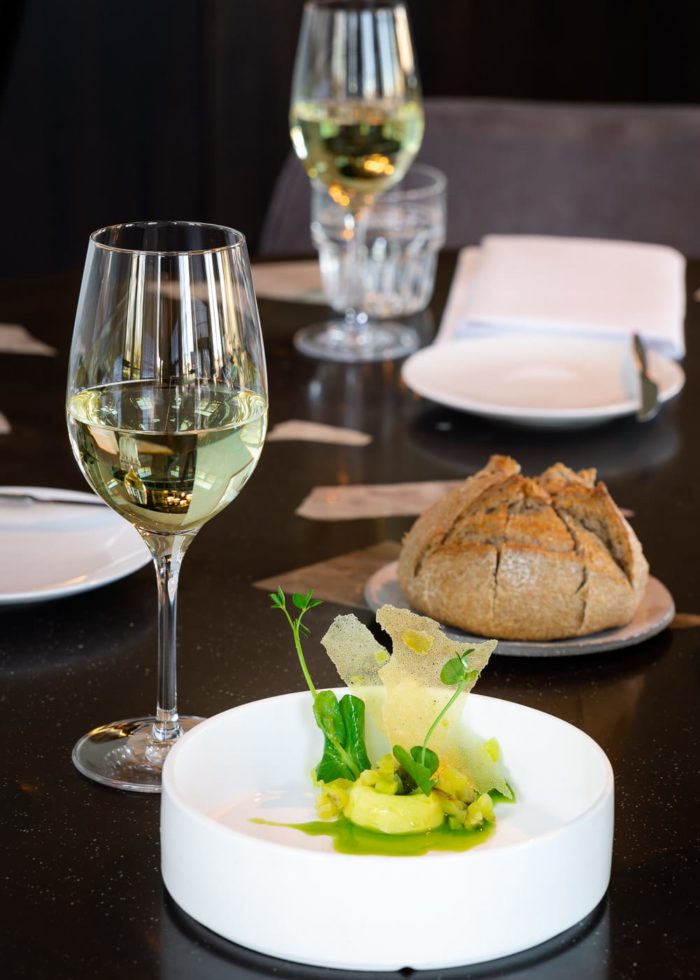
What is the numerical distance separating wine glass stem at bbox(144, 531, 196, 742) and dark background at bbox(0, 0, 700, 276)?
3.12 metres

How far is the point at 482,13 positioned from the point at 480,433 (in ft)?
12.3

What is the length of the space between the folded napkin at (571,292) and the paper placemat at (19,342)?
0.41m

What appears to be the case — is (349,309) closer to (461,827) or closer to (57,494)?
(57,494)

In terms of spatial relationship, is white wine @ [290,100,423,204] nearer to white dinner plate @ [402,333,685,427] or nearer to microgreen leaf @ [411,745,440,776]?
white dinner plate @ [402,333,685,427]

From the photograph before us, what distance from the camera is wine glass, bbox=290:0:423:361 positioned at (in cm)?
154

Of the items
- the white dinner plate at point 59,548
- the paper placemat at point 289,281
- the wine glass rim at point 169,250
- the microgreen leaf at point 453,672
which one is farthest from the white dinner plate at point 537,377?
the microgreen leaf at point 453,672

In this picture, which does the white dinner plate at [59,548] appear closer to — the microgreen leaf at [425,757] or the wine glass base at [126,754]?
the wine glass base at [126,754]

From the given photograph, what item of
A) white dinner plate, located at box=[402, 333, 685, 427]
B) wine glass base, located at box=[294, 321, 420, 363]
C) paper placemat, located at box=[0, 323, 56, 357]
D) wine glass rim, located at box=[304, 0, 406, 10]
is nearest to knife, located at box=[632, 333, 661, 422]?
white dinner plate, located at box=[402, 333, 685, 427]

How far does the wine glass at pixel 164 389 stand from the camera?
0.69 m

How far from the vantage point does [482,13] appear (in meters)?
4.76

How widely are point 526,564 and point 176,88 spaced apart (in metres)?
3.51

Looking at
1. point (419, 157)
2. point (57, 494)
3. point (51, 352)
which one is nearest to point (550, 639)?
point (57, 494)

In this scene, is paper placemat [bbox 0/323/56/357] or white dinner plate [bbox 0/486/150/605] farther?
paper placemat [bbox 0/323/56/357]

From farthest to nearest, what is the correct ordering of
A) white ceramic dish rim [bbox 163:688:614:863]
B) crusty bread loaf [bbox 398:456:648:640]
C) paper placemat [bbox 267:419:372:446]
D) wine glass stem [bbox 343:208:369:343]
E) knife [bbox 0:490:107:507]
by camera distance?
1. wine glass stem [bbox 343:208:369:343]
2. paper placemat [bbox 267:419:372:446]
3. knife [bbox 0:490:107:507]
4. crusty bread loaf [bbox 398:456:648:640]
5. white ceramic dish rim [bbox 163:688:614:863]
